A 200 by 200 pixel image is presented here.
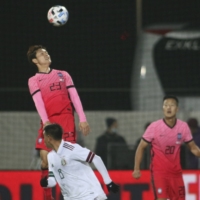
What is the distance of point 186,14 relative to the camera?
62.8 ft

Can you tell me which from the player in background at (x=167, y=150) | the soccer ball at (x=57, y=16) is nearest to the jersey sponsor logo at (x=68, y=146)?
the player in background at (x=167, y=150)

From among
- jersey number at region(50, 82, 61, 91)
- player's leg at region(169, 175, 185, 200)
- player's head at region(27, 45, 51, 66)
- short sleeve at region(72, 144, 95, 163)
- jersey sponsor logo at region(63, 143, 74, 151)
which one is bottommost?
player's leg at region(169, 175, 185, 200)

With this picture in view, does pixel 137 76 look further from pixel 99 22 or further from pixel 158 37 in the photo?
pixel 99 22

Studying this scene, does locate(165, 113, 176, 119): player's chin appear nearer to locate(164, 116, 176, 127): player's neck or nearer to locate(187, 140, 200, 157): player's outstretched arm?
locate(164, 116, 176, 127): player's neck

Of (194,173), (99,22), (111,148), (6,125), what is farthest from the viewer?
(99,22)

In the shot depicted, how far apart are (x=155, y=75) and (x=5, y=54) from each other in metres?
4.16

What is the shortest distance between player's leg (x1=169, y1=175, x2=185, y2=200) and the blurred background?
423 cm

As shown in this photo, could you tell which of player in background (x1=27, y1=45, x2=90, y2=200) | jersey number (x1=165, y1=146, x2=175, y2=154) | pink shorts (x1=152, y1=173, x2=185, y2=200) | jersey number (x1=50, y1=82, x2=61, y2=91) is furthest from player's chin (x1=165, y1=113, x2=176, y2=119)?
jersey number (x1=50, y1=82, x2=61, y2=91)

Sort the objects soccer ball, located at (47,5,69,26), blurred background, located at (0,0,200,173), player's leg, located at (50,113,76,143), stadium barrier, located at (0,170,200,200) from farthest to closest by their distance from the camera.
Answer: blurred background, located at (0,0,200,173), stadium barrier, located at (0,170,200,200), soccer ball, located at (47,5,69,26), player's leg, located at (50,113,76,143)

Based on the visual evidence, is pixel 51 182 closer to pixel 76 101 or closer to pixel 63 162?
pixel 63 162

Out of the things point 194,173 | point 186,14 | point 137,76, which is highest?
point 186,14

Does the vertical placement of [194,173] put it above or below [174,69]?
below

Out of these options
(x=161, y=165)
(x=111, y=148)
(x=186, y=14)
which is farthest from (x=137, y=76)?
(x=161, y=165)

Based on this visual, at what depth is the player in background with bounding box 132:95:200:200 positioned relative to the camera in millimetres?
8906
